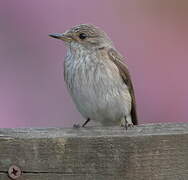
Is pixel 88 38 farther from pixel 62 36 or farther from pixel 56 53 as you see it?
pixel 62 36

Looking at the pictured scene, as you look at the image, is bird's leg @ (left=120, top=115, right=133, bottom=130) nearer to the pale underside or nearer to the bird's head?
the pale underside

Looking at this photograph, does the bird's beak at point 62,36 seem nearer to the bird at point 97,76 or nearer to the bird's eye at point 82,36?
the bird at point 97,76

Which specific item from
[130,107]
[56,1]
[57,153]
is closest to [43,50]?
[56,1]

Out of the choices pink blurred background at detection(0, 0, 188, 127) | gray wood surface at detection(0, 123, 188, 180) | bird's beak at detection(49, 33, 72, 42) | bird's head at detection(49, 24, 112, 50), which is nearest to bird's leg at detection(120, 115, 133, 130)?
pink blurred background at detection(0, 0, 188, 127)

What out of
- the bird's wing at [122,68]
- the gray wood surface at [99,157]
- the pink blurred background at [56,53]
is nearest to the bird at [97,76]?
the bird's wing at [122,68]

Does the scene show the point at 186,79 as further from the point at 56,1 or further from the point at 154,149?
the point at 154,149

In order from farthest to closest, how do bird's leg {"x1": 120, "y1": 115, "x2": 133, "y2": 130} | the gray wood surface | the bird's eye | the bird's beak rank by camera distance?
the bird's eye, the bird's beak, bird's leg {"x1": 120, "y1": 115, "x2": 133, "y2": 130}, the gray wood surface

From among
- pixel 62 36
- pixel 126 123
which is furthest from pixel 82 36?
pixel 126 123
